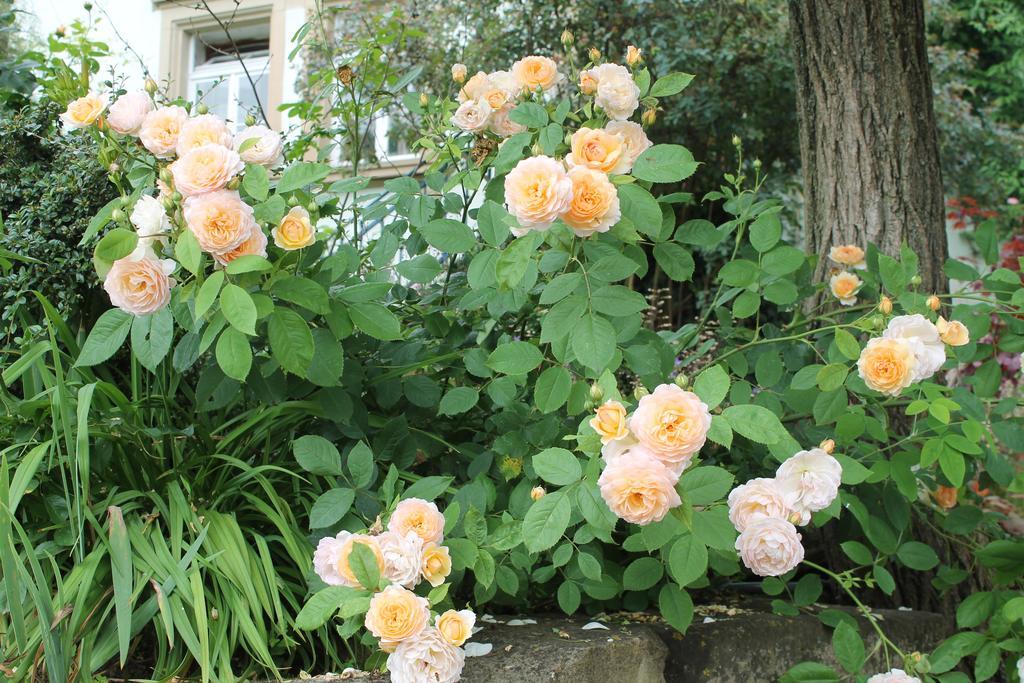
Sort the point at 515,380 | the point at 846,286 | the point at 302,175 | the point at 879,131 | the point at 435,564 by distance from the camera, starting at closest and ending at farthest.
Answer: the point at 435,564 → the point at 302,175 → the point at 515,380 → the point at 846,286 → the point at 879,131

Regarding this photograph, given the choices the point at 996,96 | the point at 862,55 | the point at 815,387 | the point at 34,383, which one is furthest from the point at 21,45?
the point at 996,96

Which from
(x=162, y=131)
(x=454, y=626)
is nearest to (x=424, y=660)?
(x=454, y=626)

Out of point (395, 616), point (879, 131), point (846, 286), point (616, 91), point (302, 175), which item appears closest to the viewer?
point (395, 616)

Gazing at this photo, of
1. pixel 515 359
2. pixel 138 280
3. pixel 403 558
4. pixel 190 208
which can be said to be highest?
pixel 190 208

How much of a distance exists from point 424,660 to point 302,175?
2.34 feet

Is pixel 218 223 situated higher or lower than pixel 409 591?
higher

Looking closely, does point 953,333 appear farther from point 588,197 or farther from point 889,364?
point 588,197

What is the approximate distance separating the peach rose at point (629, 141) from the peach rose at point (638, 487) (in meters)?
0.48

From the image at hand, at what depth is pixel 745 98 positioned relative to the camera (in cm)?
658

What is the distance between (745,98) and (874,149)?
4.56 meters

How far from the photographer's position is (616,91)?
1466 millimetres

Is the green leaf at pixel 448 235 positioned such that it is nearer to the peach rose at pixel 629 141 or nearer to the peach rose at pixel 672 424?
the peach rose at pixel 629 141

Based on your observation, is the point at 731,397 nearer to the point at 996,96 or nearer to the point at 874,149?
the point at 874,149

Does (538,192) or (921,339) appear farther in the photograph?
(921,339)
